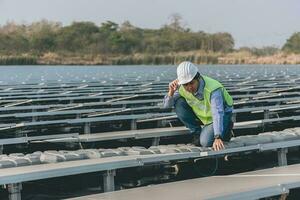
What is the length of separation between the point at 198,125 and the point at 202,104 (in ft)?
1.59

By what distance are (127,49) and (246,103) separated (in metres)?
60.8

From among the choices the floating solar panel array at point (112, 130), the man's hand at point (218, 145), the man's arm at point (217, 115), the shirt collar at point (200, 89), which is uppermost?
the shirt collar at point (200, 89)

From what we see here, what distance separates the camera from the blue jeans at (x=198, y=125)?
240 inches

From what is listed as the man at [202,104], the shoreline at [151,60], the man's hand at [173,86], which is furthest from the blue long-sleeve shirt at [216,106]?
the shoreline at [151,60]

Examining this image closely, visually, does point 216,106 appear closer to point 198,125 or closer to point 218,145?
point 218,145

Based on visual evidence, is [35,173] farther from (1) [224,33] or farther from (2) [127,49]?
(1) [224,33]

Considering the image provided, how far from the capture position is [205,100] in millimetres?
6129

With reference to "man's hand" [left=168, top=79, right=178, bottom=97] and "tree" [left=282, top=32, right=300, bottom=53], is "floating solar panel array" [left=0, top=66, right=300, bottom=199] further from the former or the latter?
"tree" [left=282, top=32, right=300, bottom=53]

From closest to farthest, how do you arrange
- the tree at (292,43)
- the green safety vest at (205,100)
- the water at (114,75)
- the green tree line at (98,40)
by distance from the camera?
1. the green safety vest at (205,100)
2. the water at (114,75)
3. the green tree line at (98,40)
4. the tree at (292,43)

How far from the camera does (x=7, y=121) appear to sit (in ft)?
30.7

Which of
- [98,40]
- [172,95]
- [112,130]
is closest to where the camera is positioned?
[172,95]

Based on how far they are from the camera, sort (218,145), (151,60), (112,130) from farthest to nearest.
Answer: (151,60) → (112,130) → (218,145)

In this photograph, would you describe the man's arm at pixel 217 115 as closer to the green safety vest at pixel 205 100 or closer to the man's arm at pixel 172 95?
the green safety vest at pixel 205 100

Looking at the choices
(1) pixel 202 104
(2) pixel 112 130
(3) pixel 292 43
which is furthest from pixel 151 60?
(1) pixel 202 104
